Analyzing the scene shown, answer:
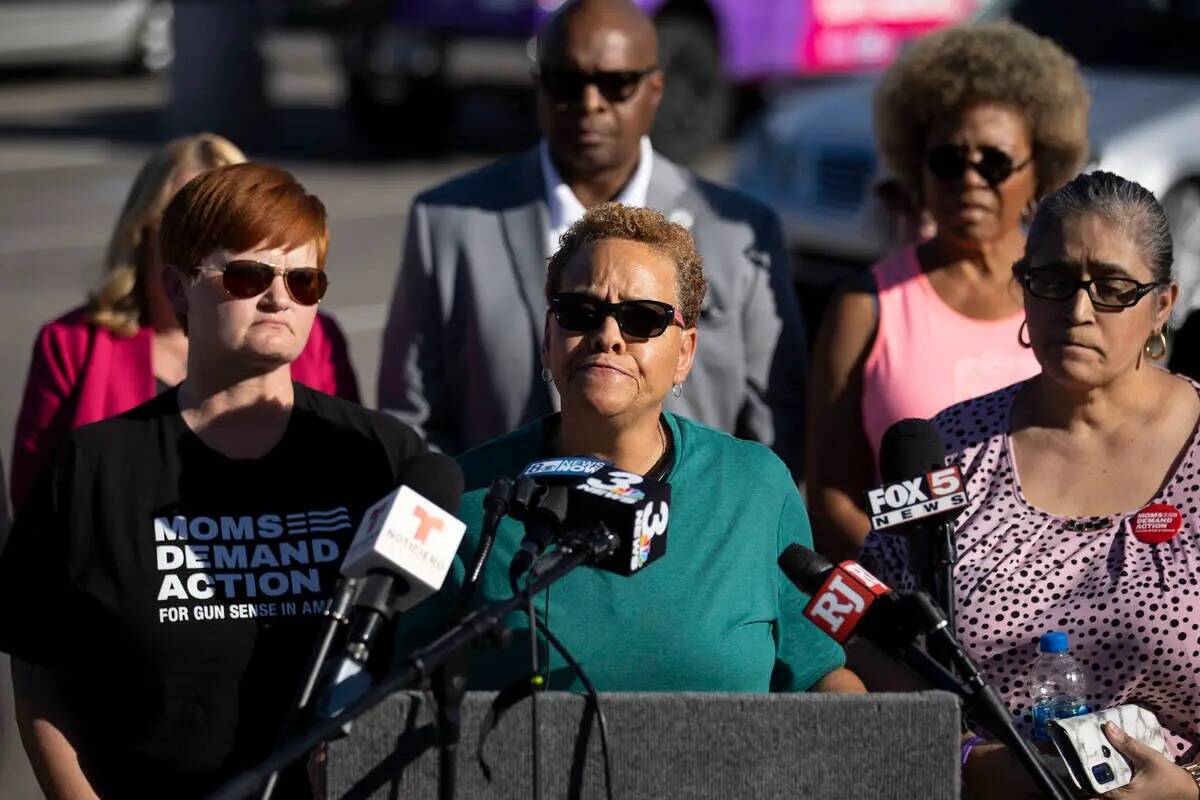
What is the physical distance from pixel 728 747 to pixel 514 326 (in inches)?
80.4

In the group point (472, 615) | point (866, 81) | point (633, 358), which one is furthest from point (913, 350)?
point (866, 81)

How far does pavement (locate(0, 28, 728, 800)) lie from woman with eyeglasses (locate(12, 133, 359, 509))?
164 inches

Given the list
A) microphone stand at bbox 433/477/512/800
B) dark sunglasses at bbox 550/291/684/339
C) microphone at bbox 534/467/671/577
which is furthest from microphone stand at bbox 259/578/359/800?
dark sunglasses at bbox 550/291/684/339

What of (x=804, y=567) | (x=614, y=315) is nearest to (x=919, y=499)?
(x=804, y=567)

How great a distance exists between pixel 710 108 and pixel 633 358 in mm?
11557

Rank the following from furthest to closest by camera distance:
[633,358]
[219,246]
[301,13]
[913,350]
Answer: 1. [301,13]
2. [913,350]
3. [219,246]
4. [633,358]

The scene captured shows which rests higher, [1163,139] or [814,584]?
[814,584]

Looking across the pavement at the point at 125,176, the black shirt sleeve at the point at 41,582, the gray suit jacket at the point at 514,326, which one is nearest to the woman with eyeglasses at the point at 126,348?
the gray suit jacket at the point at 514,326

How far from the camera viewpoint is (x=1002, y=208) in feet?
14.9

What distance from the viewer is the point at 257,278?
349 cm

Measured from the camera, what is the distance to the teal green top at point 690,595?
3.14m

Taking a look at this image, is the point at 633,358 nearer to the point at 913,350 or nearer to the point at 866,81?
the point at 913,350

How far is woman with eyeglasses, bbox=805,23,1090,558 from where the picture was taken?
4.39 m

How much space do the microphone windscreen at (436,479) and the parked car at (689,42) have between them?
11.3 meters
